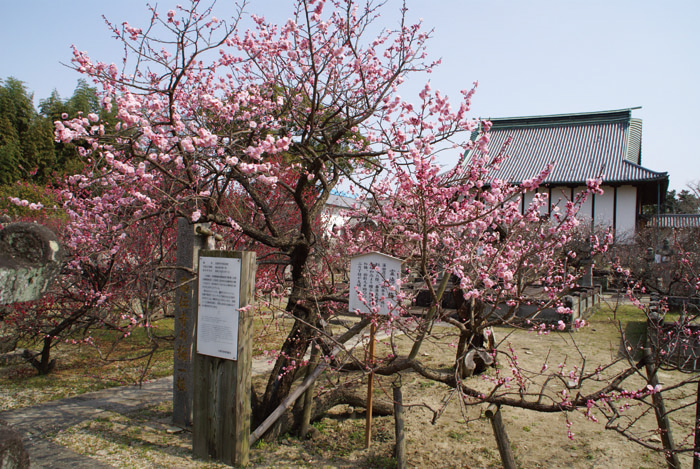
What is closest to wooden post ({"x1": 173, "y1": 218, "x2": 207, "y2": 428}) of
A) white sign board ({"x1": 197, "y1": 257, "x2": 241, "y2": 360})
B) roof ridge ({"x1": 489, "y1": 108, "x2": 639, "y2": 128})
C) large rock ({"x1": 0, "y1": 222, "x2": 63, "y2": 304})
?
white sign board ({"x1": 197, "y1": 257, "x2": 241, "y2": 360})

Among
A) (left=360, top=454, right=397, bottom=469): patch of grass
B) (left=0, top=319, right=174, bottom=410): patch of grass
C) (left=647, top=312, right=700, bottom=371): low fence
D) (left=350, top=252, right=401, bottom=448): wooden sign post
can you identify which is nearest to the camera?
(left=647, top=312, right=700, bottom=371): low fence

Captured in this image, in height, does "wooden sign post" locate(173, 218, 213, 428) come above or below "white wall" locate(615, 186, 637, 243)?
below

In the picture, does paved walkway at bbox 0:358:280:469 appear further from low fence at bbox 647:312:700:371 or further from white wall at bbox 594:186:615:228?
white wall at bbox 594:186:615:228

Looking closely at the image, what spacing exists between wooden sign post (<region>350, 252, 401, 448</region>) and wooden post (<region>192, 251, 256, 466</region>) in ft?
3.02

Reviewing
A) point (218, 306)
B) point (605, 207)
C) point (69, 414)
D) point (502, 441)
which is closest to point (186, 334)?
point (218, 306)

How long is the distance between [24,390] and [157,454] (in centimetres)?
284

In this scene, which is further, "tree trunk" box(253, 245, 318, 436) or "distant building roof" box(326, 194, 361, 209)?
"distant building roof" box(326, 194, 361, 209)

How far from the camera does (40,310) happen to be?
20.3 feet

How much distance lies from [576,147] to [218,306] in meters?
25.4

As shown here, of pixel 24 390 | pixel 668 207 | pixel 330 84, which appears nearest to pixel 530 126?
pixel 668 207

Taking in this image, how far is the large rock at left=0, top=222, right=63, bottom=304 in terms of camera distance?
57.3 inches

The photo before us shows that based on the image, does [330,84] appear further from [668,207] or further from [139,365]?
[668,207]

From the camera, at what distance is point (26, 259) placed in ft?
4.93

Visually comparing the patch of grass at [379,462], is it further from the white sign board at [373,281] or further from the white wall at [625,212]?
the white wall at [625,212]
